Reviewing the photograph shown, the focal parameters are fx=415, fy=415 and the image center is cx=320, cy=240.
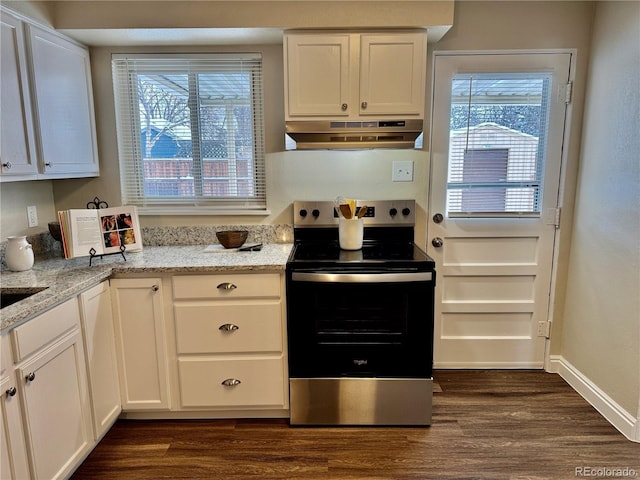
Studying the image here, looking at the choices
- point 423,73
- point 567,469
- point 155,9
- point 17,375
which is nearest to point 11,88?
point 155,9

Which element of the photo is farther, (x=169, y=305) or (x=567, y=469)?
(x=169, y=305)

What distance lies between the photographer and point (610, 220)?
2176mm

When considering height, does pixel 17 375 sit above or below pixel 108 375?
above

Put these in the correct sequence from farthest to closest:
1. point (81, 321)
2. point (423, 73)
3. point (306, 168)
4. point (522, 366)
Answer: point (522, 366)
point (306, 168)
point (423, 73)
point (81, 321)

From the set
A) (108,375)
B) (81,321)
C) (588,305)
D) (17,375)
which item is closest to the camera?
(17,375)

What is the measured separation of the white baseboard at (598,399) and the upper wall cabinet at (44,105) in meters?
3.07

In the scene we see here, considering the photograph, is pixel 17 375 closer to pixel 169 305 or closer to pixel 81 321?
pixel 81 321

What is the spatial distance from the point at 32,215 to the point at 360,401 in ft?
6.67

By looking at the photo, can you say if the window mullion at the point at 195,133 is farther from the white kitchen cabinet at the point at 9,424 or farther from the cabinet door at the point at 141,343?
the white kitchen cabinet at the point at 9,424

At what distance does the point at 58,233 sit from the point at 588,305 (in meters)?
3.00

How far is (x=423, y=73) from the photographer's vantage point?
214 cm

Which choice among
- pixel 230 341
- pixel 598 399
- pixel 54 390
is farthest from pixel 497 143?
pixel 54 390

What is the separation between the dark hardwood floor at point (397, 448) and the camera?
1.83 meters

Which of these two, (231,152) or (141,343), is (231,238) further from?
(141,343)
